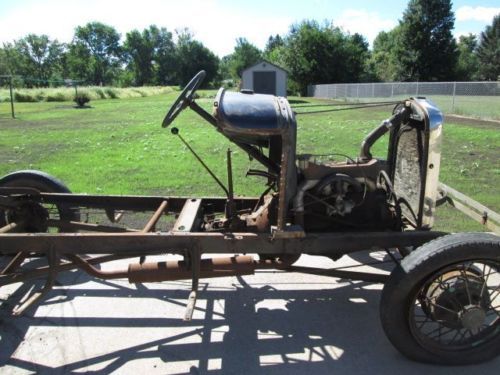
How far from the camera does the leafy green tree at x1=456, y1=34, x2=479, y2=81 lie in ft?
188

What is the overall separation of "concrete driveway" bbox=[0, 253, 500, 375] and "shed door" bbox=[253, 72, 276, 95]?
110 ft

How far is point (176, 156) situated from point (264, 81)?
27.5m

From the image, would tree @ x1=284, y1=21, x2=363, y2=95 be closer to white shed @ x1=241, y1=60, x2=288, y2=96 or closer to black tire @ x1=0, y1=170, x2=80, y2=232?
white shed @ x1=241, y1=60, x2=288, y2=96

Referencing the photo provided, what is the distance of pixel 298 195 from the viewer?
3398 mm

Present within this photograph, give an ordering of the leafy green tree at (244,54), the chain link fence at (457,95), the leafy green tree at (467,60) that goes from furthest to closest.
→ the leafy green tree at (244,54) < the leafy green tree at (467,60) < the chain link fence at (457,95)

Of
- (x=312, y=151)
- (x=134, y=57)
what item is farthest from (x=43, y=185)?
(x=134, y=57)

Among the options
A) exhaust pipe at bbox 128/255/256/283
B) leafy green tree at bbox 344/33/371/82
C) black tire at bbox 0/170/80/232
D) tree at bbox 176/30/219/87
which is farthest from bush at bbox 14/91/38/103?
tree at bbox 176/30/219/87

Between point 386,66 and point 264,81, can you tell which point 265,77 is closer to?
point 264,81

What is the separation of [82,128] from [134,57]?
104840 millimetres

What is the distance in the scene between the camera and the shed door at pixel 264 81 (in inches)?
1442

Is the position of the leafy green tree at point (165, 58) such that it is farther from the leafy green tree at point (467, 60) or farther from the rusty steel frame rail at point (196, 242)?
the rusty steel frame rail at point (196, 242)

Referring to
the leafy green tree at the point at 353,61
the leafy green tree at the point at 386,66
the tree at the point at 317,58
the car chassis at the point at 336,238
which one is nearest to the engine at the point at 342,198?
the car chassis at the point at 336,238

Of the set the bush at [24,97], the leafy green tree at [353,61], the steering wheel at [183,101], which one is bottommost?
the bush at [24,97]

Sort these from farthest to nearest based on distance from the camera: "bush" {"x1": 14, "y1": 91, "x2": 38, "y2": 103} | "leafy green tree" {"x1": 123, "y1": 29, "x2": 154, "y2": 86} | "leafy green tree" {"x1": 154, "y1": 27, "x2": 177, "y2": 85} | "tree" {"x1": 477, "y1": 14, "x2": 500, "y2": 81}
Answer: "leafy green tree" {"x1": 123, "y1": 29, "x2": 154, "y2": 86} < "leafy green tree" {"x1": 154, "y1": 27, "x2": 177, "y2": 85} < "tree" {"x1": 477, "y1": 14, "x2": 500, "y2": 81} < "bush" {"x1": 14, "y1": 91, "x2": 38, "y2": 103}
